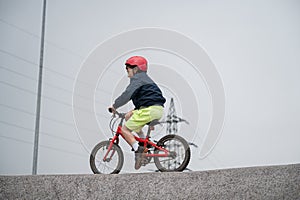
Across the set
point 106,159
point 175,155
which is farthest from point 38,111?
point 175,155

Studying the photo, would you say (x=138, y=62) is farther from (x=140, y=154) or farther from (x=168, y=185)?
(x=168, y=185)

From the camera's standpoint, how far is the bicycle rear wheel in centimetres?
235

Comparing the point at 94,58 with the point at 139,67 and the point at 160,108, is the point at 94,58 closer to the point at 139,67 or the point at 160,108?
the point at 139,67

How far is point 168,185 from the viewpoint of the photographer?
1.78 metres

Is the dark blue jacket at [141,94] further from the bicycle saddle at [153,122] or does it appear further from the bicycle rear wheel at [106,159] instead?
the bicycle rear wheel at [106,159]

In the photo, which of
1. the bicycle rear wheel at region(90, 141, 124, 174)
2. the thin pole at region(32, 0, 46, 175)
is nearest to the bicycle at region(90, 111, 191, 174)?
the bicycle rear wheel at region(90, 141, 124, 174)

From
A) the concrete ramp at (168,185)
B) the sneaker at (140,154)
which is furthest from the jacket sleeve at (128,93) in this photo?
the concrete ramp at (168,185)

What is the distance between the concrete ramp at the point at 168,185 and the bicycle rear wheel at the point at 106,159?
48 cm

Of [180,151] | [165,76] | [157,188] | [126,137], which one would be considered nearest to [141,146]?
[126,137]

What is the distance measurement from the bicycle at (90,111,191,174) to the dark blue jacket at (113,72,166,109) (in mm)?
132

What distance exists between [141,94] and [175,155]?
0.48 meters

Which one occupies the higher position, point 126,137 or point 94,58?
point 94,58

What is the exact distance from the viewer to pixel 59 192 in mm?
Result: 1858

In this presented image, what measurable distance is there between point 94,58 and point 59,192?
1480 millimetres
